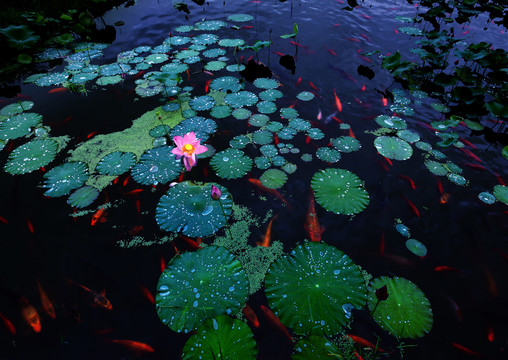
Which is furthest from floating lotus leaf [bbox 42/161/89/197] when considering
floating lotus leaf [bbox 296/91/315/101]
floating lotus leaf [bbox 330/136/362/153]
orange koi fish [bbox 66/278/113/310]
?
floating lotus leaf [bbox 296/91/315/101]

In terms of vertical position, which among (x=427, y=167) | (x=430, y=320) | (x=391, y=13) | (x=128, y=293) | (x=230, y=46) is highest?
(x=391, y=13)

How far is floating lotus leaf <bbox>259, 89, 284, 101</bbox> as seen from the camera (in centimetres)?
332

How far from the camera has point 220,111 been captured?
311 centimetres

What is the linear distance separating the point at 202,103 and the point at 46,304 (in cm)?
239

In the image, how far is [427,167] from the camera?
2521 mm

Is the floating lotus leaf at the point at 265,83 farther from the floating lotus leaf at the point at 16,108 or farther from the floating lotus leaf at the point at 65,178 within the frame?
the floating lotus leaf at the point at 16,108

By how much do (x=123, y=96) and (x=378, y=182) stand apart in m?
3.20

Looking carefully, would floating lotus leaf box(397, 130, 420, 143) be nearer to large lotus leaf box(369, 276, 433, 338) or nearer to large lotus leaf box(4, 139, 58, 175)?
large lotus leaf box(369, 276, 433, 338)

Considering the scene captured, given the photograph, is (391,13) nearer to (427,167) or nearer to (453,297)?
(427,167)

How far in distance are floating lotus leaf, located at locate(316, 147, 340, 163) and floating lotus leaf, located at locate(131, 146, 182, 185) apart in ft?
4.40

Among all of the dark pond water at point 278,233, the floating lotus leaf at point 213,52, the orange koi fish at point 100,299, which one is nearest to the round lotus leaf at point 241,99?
the dark pond water at point 278,233

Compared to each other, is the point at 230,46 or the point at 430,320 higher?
the point at 230,46

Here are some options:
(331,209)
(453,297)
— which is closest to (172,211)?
(331,209)

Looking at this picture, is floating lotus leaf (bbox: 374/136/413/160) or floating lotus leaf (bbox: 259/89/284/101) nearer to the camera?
floating lotus leaf (bbox: 374/136/413/160)
